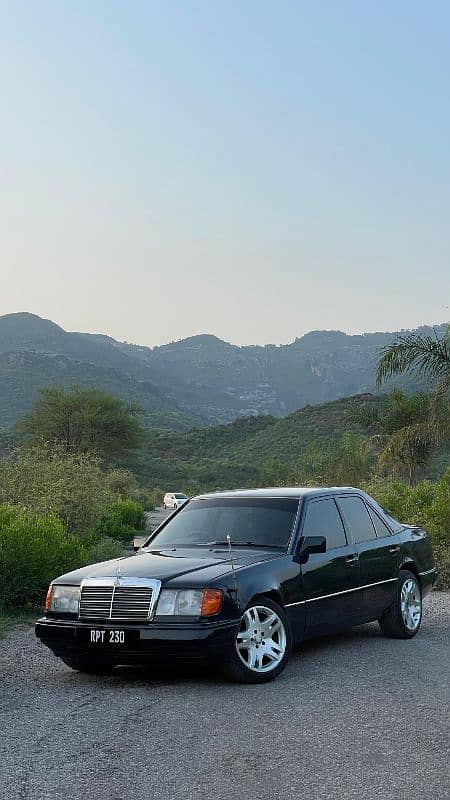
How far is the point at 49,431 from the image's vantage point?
55.7 metres

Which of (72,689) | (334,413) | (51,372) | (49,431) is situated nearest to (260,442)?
(334,413)

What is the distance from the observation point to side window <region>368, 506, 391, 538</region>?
10316mm

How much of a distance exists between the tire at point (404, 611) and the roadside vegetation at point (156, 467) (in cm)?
449

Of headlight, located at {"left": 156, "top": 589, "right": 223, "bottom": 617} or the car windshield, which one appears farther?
the car windshield

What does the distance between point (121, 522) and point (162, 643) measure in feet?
73.5

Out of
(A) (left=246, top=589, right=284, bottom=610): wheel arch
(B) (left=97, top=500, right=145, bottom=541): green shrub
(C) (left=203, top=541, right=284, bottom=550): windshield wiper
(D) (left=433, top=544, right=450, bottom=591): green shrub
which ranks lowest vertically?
(B) (left=97, top=500, right=145, bottom=541): green shrub

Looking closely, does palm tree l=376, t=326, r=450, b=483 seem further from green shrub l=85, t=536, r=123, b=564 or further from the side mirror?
the side mirror

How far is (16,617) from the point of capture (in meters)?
11.9

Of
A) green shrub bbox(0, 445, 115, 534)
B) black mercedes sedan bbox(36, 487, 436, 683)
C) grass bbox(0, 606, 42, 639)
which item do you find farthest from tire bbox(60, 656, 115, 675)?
green shrub bbox(0, 445, 115, 534)

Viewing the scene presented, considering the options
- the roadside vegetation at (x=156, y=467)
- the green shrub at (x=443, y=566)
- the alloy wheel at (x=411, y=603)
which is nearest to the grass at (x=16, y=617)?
the roadside vegetation at (x=156, y=467)

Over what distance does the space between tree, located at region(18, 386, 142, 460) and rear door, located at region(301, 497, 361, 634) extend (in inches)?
1789

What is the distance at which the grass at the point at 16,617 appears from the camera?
11.2m

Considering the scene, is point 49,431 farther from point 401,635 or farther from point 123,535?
point 401,635

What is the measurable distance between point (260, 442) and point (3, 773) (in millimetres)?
79810
